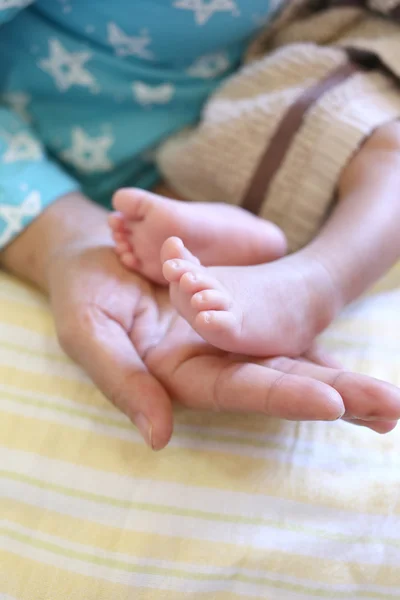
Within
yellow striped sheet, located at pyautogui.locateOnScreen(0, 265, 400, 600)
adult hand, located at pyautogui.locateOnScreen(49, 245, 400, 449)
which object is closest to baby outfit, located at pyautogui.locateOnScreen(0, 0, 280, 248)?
adult hand, located at pyautogui.locateOnScreen(49, 245, 400, 449)

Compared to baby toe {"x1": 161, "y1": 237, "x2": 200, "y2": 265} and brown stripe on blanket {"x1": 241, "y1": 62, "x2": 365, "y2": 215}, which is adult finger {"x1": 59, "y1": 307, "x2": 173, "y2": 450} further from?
brown stripe on blanket {"x1": 241, "y1": 62, "x2": 365, "y2": 215}

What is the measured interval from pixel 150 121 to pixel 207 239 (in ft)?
0.90

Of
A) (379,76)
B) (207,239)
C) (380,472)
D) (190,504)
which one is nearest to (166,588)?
(190,504)

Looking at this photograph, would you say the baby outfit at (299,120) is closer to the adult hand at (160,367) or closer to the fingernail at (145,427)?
the adult hand at (160,367)

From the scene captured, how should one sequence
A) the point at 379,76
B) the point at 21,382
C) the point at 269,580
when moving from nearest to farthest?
the point at 269,580 < the point at 21,382 < the point at 379,76

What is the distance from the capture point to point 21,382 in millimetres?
563

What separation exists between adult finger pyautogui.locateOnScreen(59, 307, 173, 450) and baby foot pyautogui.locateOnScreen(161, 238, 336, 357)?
7 cm

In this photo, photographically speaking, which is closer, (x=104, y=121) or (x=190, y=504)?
(x=190, y=504)

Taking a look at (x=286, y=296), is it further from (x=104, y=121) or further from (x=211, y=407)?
(x=104, y=121)

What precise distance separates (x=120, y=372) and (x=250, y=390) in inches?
4.8

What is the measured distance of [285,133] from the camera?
0.65 meters

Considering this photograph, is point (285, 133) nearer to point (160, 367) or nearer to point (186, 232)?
point (186, 232)

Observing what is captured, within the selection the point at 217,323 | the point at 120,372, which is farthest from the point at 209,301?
the point at 120,372

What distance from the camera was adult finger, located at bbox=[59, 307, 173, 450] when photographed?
46 centimetres
